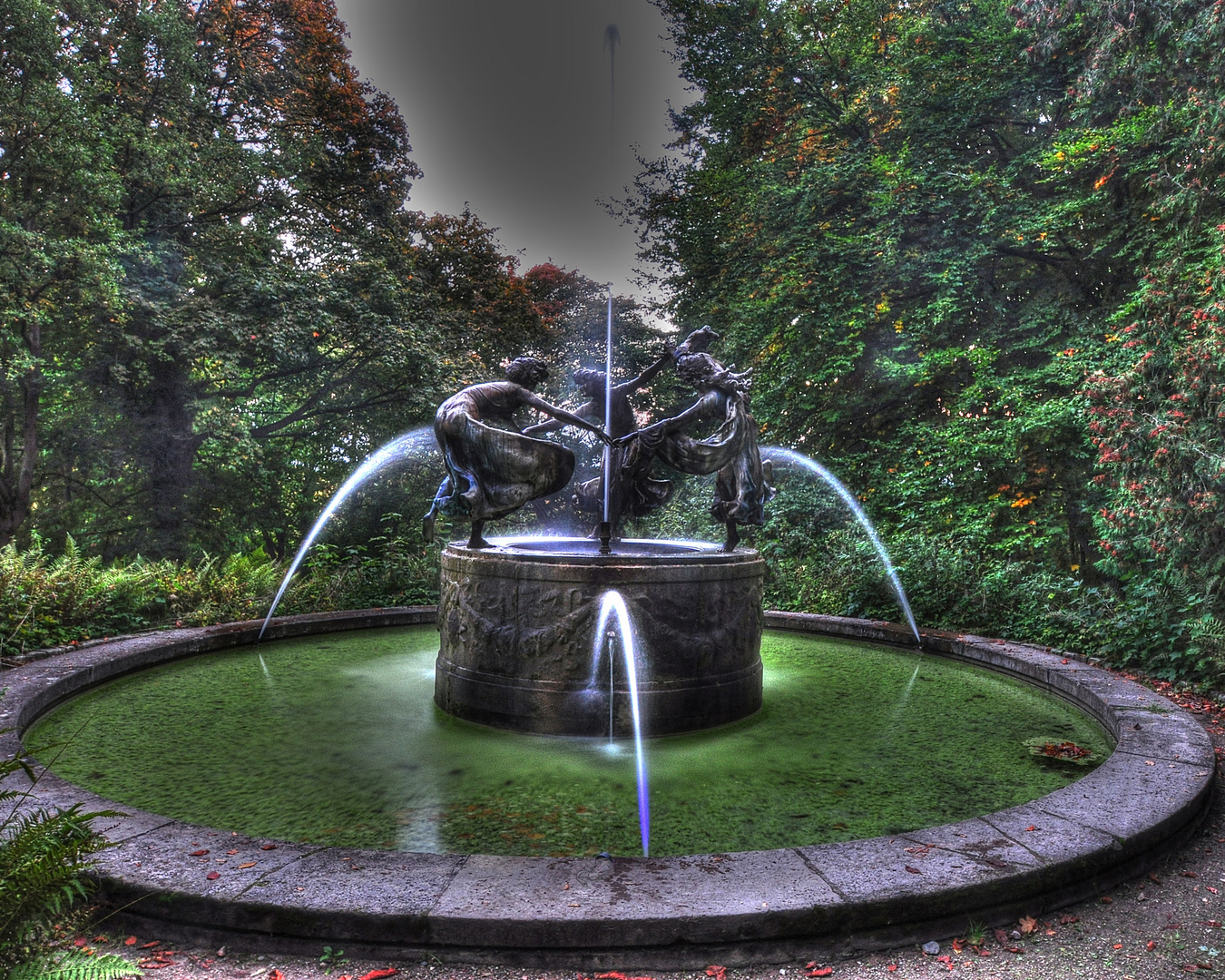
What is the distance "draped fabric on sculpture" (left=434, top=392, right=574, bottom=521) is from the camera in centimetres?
582

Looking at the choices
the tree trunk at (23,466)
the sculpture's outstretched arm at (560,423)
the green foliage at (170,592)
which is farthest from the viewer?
the tree trunk at (23,466)

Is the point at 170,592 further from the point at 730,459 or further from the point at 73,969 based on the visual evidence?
the point at 73,969

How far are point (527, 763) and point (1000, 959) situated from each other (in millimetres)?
2803

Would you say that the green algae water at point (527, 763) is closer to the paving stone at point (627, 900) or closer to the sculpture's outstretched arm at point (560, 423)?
the paving stone at point (627, 900)

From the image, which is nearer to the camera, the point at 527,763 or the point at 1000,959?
the point at 1000,959

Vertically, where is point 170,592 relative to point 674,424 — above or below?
below

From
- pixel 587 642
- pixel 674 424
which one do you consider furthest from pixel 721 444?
pixel 587 642

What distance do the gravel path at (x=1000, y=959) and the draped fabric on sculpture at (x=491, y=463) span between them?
3.58 metres

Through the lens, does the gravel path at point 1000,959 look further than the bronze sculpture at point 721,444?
No

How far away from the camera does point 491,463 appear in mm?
5871

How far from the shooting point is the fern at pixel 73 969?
1.91 metres

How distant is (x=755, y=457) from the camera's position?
6.36 metres

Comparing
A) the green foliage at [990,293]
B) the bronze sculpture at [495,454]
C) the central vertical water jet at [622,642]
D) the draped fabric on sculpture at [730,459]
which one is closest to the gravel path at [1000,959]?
the central vertical water jet at [622,642]

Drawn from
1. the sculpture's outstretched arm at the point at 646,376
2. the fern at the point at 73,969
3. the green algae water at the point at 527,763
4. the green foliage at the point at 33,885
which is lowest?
the green algae water at the point at 527,763
